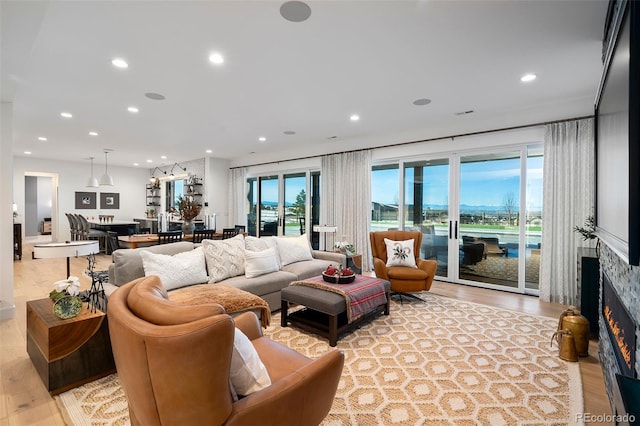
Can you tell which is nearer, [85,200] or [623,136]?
[623,136]

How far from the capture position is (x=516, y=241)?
482cm

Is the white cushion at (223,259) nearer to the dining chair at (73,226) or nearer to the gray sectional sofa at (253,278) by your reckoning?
the gray sectional sofa at (253,278)

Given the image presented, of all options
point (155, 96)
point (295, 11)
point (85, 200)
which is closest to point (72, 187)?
point (85, 200)

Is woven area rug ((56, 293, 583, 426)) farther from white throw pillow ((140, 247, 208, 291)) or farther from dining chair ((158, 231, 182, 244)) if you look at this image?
dining chair ((158, 231, 182, 244))

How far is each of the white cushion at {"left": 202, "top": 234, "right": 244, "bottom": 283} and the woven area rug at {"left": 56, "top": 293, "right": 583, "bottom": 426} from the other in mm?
→ 787

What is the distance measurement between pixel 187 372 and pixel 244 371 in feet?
1.11

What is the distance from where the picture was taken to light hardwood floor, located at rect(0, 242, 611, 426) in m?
1.99

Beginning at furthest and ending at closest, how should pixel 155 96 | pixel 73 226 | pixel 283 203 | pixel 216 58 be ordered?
pixel 73 226 < pixel 283 203 < pixel 155 96 < pixel 216 58

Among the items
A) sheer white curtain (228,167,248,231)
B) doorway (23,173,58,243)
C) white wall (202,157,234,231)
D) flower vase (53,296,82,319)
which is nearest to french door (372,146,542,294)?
sheer white curtain (228,167,248,231)

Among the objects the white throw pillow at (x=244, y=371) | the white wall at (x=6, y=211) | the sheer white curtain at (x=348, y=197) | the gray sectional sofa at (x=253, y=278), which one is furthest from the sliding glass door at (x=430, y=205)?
the white wall at (x=6, y=211)

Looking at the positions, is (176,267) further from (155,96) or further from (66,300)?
(155,96)

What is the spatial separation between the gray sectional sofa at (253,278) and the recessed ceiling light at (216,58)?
2083mm

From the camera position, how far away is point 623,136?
1.46 metres

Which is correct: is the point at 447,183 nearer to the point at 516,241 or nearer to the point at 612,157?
the point at 516,241
